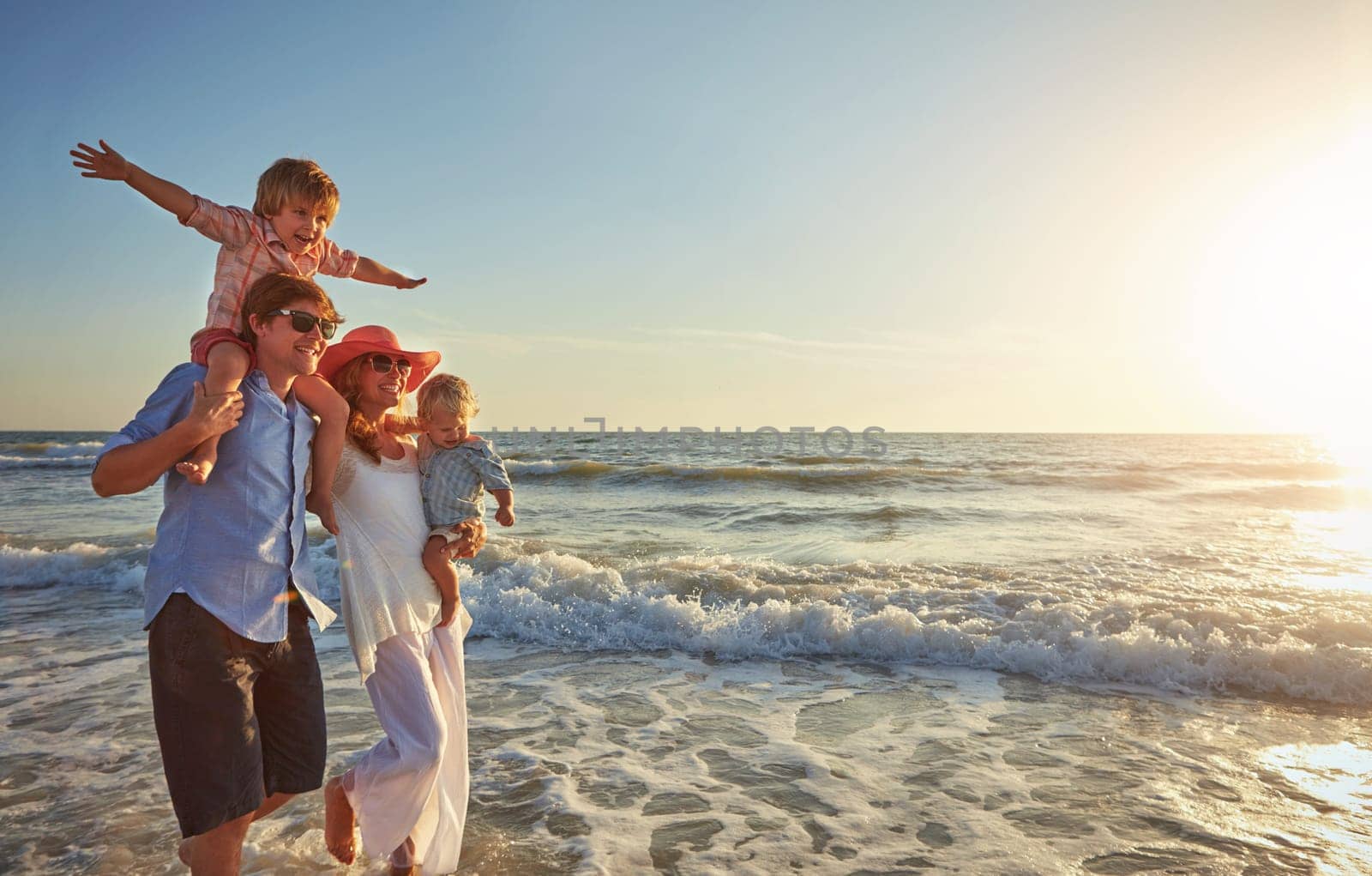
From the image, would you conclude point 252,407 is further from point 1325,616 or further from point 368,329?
point 1325,616

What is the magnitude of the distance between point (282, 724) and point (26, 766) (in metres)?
3.36

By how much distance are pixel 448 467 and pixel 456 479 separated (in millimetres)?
61

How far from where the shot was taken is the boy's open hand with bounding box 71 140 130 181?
89.9 inches

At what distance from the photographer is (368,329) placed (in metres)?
2.90

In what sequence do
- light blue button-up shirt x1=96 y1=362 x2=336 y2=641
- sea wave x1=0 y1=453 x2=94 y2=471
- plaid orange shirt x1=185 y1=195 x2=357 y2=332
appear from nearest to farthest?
1. light blue button-up shirt x1=96 y1=362 x2=336 y2=641
2. plaid orange shirt x1=185 y1=195 x2=357 y2=332
3. sea wave x1=0 y1=453 x2=94 y2=471

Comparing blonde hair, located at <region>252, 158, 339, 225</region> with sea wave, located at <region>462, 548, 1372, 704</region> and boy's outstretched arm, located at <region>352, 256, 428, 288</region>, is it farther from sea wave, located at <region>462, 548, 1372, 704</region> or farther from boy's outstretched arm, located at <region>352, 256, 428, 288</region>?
sea wave, located at <region>462, 548, 1372, 704</region>

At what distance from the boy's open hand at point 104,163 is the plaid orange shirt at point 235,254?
0.69 feet

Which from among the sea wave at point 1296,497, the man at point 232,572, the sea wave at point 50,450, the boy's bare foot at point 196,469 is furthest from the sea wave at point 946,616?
the sea wave at point 50,450

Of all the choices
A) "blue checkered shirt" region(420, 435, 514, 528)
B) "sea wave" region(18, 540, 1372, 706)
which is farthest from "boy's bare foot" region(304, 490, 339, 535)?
"sea wave" region(18, 540, 1372, 706)

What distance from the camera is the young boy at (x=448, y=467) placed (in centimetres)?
293

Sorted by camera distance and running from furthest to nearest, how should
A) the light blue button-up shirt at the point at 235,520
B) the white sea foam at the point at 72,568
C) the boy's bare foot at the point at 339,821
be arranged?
the white sea foam at the point at 72,568
the boy's bare foot at the point at 339,821
the light blue button-up shirt at the point at 235,520

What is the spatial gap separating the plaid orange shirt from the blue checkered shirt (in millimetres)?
820

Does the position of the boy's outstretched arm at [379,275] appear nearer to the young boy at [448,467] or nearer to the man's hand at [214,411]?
the young boy at [448,467]

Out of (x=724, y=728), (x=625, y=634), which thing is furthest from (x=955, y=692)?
(x=625, y=634)
